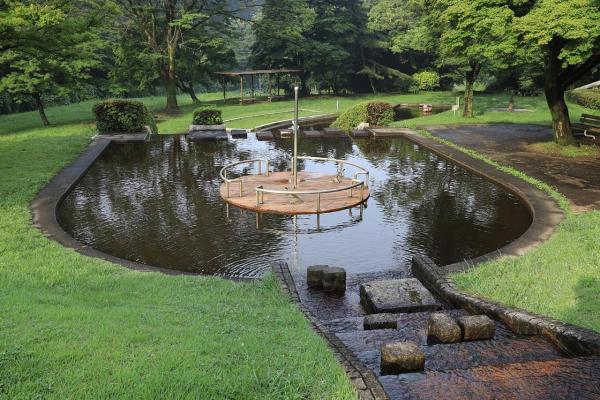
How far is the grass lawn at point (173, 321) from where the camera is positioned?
4293 mm

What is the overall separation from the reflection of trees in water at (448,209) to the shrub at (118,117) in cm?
1346

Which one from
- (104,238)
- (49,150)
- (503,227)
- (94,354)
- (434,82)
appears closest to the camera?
(94,354)

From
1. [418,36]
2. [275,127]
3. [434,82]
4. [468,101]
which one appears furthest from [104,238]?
[434,82]

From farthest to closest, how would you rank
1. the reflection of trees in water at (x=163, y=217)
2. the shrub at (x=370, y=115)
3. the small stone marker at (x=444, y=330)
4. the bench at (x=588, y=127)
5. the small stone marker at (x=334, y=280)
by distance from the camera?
the shrub at (x=370, y=115)
the bench at (x=588, y=127)
the reflection of trees in water at (x=163, y=217)
the small stone marker at (x=334, y=280)
the small stone marker at (x=444, y=330)

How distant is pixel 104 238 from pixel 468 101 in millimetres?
25061

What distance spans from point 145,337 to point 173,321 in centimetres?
73

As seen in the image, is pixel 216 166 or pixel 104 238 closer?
pixel 104 238

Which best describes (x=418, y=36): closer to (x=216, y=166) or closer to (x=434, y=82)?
(x=434, y=82)

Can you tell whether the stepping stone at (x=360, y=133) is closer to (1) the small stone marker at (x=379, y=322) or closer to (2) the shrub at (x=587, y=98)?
(2) the shrub at (x=587, y=98)

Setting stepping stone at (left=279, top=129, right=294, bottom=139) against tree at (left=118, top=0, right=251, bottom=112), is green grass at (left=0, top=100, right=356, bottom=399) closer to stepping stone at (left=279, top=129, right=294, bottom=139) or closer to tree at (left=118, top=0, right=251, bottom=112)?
stepping stone at (left=279, top=129, right=294, bottom=139)

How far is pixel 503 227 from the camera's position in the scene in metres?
11.9

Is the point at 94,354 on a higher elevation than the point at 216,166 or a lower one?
higher

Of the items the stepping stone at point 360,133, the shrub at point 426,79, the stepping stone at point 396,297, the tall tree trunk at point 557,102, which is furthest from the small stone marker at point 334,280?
the shrub at point 426,79

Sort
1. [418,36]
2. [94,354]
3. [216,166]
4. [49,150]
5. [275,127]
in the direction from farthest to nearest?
1. [418,36]
2. [275,127]
3. [49,150]
4. [216,166]
5. [94,354]
